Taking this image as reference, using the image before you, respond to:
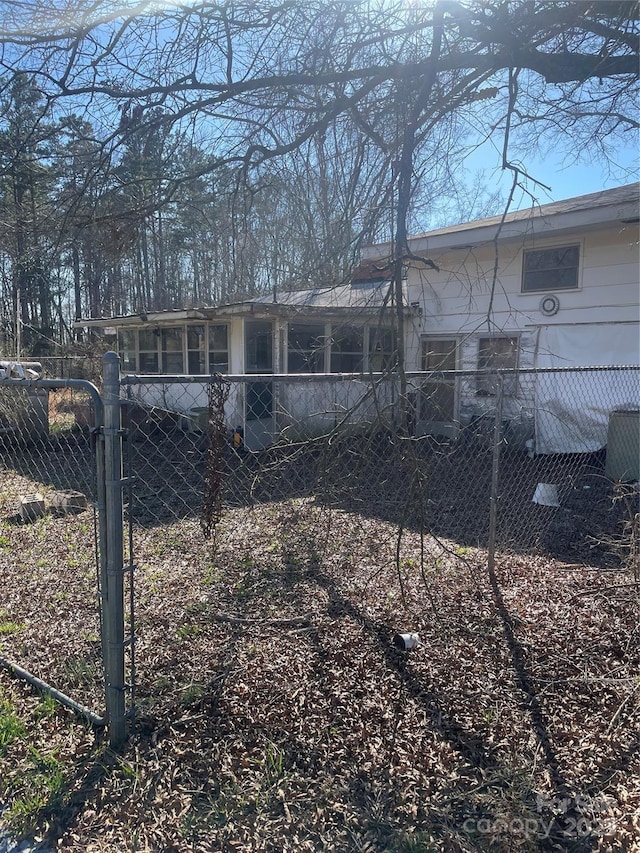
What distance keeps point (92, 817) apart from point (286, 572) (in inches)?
94.9

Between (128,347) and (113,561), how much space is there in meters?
13.5

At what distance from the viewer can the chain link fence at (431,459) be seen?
3.08m

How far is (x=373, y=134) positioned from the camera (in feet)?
11.1

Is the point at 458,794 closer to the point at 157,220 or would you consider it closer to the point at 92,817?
the point at 92,817

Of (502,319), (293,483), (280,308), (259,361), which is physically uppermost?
(280,308)

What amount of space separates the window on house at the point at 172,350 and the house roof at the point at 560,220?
598 cm

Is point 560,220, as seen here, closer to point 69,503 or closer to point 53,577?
point 69,503

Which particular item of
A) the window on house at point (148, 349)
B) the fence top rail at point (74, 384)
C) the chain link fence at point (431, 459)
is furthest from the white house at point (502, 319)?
the fence top rail at point (74, 384)

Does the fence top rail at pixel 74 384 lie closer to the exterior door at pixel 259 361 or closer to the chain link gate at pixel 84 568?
the chain link gate at pixel 84 568

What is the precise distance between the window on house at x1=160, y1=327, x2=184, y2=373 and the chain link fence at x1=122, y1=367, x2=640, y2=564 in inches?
60.6

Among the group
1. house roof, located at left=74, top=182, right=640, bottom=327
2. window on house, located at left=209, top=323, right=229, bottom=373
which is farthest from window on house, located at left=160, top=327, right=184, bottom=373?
window on house, located at left=209, top=323, right=229, bottom=373

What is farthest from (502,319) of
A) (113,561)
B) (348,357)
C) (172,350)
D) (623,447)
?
(113,561)

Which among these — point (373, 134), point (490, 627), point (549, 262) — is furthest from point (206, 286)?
point (490, 627)

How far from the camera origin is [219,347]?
39.7 ft
